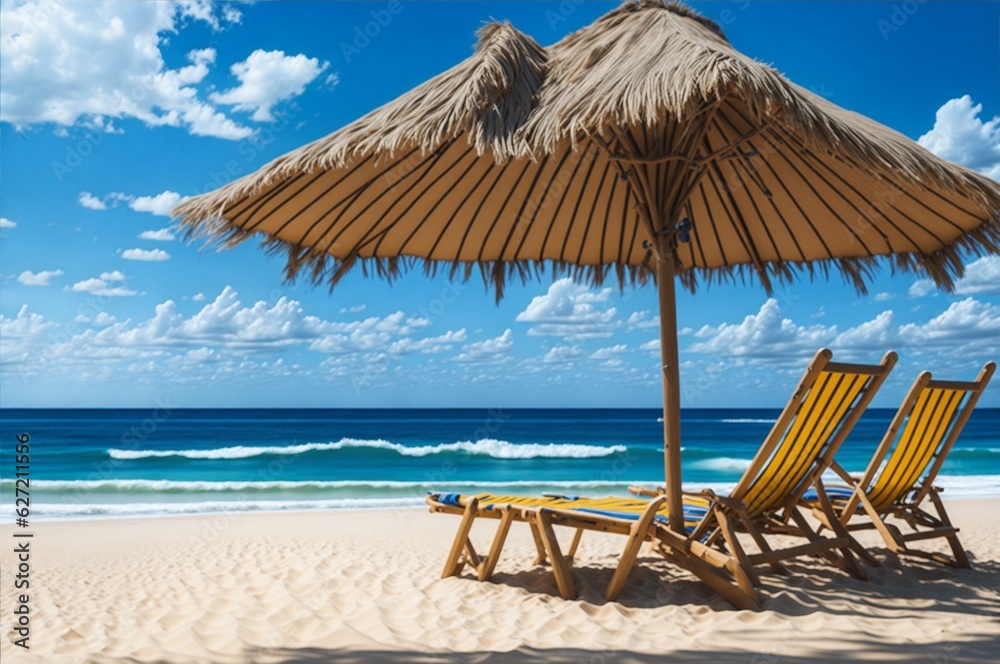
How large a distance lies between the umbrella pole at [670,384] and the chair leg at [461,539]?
0.89 m

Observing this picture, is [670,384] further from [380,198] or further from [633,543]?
[380,198]

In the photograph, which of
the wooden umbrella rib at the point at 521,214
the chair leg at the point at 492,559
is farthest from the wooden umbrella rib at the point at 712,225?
the chair leg at the point at 492,559

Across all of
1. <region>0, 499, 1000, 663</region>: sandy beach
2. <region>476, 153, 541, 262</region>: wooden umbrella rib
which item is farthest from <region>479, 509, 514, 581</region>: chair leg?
<region>476, 153, 541, 262</region>: wooden umbrella rib

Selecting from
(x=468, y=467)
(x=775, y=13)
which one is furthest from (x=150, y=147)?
(x=775, y=13)

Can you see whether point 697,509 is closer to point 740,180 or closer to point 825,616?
point 825,616

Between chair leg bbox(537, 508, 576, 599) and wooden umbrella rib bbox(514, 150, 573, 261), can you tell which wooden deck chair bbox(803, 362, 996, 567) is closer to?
chair leg bbox(537, 508, 576, 599)

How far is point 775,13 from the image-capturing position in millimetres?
8938

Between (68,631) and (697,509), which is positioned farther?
(697,509)

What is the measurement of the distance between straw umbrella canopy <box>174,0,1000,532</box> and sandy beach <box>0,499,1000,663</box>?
2.01 feet

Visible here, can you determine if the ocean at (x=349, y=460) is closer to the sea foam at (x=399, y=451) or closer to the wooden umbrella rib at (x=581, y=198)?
the sea foam at (x=399, y=451)

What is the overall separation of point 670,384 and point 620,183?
4.76 ft

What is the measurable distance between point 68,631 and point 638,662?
2311 mm

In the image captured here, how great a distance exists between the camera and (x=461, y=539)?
3.90 m

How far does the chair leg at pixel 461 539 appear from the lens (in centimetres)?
368
